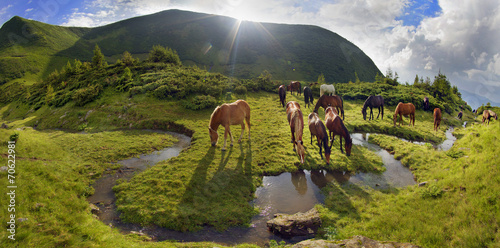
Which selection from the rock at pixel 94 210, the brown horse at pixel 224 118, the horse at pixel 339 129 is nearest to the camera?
the rock at pixel 94 210

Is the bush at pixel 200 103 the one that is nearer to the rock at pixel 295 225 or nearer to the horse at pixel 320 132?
the horse at pixel 320 132

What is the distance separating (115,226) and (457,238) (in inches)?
384

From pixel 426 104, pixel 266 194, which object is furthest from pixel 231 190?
pixel 426 104

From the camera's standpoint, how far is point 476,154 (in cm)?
721

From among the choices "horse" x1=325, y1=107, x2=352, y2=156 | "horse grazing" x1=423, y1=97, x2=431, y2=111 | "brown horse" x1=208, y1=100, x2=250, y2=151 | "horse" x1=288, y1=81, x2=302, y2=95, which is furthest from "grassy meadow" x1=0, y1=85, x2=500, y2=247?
"horse" x1=288, y1=81, x2=302, y2=95

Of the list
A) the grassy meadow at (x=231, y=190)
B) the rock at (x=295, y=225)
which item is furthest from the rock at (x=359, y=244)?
the rock at (x=295, y=225)

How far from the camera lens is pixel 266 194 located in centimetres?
845

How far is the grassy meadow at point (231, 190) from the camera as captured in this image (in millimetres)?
5246

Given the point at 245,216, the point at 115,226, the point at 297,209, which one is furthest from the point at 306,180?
the point at 115,226

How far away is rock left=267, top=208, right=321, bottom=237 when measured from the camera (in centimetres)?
Result: 616

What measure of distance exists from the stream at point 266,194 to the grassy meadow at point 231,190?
12.1 inches

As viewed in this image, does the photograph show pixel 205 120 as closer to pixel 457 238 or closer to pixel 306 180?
pixel 306 180

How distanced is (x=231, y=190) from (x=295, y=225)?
311cm

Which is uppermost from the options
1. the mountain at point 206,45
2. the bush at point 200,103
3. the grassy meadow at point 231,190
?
the mountain at point 206,45
